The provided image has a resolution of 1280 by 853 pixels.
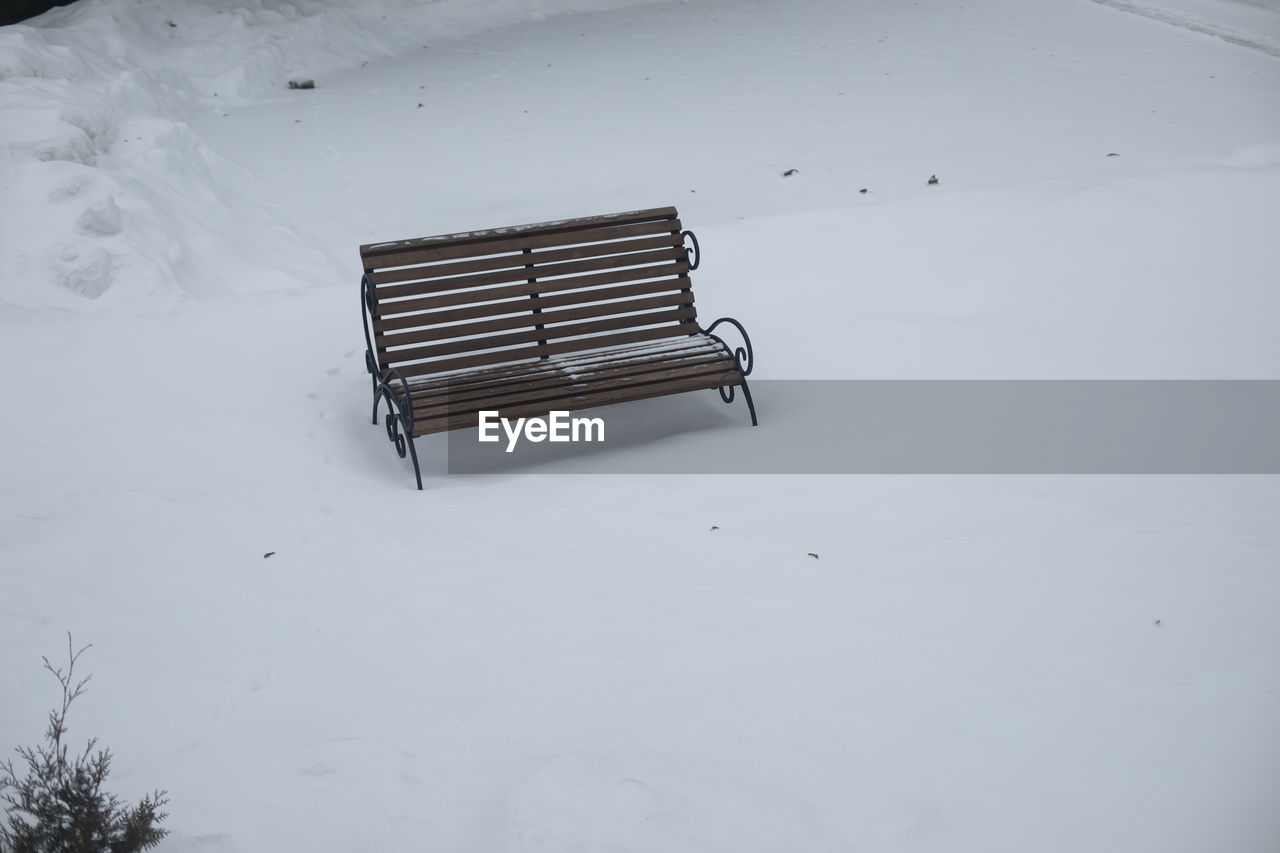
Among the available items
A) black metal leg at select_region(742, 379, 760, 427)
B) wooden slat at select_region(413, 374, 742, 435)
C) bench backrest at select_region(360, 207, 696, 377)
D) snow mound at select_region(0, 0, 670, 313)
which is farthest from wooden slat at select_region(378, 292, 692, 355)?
snow mound at select_region(0, 0, 670, 313)

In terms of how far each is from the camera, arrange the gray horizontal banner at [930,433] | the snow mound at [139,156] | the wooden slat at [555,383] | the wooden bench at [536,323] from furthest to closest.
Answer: the snow mound at [139,156] → the wooden bench at [536,323] → the wooden slat at [555,383] → the gray horizontal banner at [930,433]

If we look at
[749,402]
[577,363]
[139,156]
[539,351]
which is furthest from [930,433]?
[139,156]

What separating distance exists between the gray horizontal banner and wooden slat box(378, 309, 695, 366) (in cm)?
43

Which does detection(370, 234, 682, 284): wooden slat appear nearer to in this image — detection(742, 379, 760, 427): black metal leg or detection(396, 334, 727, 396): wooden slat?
detection(396, 334, 727, 396): wooden slat

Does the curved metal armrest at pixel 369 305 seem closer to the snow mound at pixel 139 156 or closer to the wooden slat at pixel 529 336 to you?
the wooden slat at pixel 529 336

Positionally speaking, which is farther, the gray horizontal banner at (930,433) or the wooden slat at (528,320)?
the wooden slat at (528,320)

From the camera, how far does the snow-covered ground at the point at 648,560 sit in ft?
9.09

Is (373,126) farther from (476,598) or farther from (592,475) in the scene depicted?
(476,598)

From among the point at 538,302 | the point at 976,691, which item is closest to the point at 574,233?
the point at 538,302

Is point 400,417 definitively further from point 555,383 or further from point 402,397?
point 555,383

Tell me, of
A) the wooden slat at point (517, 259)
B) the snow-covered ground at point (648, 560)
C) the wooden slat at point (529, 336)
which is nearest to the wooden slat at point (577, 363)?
the wooden slat at point (529, 336)

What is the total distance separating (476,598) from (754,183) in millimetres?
6114

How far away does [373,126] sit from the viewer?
1094 centimetres

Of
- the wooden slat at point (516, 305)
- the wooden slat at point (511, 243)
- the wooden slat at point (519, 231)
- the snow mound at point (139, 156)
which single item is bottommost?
the wooden slat at point (516, 305)
